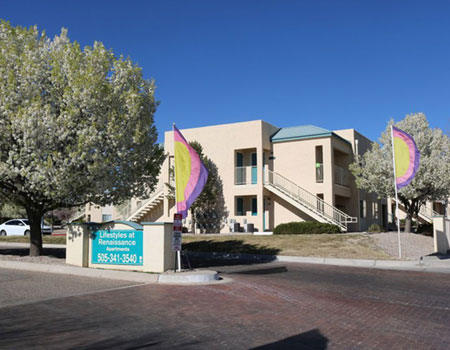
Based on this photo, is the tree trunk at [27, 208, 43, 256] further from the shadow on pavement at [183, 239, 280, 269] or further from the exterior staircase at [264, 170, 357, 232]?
the exterior staircase at [264, 170, 357, 232]

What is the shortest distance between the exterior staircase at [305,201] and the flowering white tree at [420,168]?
2.93 meters

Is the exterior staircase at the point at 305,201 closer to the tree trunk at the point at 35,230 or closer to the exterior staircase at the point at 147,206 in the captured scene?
the exterior staircase at the point at 147,206

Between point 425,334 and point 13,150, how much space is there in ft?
37.9

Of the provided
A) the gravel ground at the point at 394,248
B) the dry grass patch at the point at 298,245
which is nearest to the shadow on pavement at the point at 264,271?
the dry grass patch at the point at 298,245

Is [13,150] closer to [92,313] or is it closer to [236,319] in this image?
[92,313]

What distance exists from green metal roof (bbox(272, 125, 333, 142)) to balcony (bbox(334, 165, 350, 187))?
287cm

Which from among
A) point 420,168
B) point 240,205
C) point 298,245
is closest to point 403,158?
point 298,245

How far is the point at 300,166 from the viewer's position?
2939 cm

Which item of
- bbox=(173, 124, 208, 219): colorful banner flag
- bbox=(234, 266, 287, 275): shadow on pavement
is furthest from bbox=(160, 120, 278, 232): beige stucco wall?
bbox=(173, 124, 208, 219): colorful banner flag

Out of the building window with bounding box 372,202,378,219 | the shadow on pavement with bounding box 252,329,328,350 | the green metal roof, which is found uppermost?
the green metal roof

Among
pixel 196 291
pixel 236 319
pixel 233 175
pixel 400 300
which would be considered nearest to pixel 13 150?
pixel 196 291

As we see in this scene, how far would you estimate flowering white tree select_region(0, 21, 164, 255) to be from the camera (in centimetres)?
1220

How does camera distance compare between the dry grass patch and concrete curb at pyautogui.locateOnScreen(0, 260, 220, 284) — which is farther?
the dry grass patch

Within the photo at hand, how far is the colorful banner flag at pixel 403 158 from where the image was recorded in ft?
61.4
